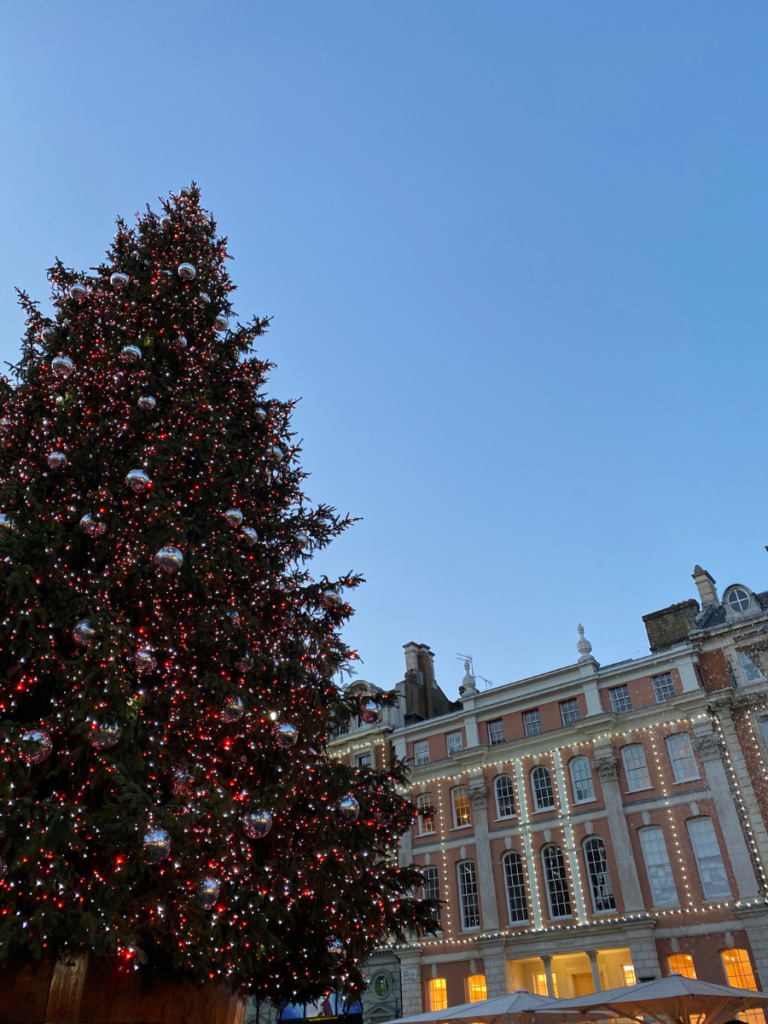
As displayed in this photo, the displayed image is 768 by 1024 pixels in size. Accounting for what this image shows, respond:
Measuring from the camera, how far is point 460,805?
31.5 m

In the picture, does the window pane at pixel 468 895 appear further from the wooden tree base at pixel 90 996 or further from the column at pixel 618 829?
the wooden tree base at pixel 90 996

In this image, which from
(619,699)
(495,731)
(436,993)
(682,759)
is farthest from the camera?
(495,731)

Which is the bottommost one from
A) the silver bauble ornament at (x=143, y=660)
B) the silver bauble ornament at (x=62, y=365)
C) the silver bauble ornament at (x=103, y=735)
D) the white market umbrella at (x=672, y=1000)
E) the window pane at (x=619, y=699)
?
the white market umbrella at (x=672, y=1000)

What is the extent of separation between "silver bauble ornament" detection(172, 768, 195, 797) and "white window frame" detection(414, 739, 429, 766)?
88.3ft

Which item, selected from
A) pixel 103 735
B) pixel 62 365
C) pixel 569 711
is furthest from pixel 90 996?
pixel 569 711

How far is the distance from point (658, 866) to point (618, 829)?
1696 mm

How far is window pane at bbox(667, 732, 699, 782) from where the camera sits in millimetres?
25969

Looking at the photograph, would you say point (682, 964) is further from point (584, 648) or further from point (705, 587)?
point (705, 587)

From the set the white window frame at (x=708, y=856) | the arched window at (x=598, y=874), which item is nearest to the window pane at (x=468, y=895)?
the arched window at (x=598, y=874)

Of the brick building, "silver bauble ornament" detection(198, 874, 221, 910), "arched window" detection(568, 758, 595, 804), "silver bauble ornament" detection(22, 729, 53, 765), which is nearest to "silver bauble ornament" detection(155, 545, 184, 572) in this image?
"silver bauble ornament" detection(22, 729, 53, 765)

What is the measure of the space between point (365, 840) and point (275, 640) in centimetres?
297

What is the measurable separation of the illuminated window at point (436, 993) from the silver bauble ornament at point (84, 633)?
91.3 ft

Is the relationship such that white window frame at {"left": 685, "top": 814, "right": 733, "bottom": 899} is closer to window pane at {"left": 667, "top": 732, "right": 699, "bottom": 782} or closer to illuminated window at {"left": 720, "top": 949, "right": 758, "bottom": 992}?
window pane at {"left": 667, "top": 732, "right": 699, "bottom": 782}

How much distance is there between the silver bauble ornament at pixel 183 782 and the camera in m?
7.87
